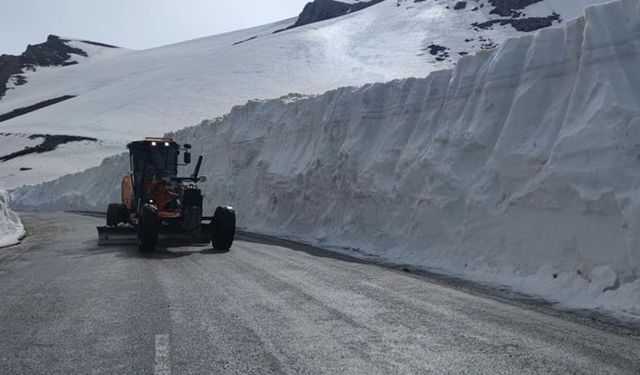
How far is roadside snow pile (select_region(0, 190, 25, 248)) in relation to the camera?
1762 centimetres

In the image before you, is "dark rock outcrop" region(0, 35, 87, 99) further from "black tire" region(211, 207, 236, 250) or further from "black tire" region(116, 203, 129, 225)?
"black tire" region(211, 207, 236, 250)

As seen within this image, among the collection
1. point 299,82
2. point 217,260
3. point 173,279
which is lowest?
point 299,82

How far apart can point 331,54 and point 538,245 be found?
9188cm

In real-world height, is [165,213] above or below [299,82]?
above

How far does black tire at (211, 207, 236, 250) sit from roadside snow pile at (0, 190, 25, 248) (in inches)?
233

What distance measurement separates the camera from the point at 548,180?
1110 cm

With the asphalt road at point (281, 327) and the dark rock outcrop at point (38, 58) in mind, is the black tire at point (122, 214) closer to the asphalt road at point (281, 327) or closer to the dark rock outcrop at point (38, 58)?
the asphalt road at point (281, 327)

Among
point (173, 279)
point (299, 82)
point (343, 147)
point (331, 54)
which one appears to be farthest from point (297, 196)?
point (331, 54)

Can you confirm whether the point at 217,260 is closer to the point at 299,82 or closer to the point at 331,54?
the point at 299,82

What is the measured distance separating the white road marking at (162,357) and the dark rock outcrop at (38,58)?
13484 centimetres

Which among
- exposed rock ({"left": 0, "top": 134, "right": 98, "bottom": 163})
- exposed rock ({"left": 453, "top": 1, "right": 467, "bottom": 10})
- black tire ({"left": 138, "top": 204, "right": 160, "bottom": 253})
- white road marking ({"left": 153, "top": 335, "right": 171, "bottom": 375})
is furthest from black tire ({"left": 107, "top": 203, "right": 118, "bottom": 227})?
exposed rock ({"left": 453, "top": 1, "right": 467, "bottom": 10})

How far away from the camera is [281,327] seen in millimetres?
6977

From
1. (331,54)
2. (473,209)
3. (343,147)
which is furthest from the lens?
(331,54)

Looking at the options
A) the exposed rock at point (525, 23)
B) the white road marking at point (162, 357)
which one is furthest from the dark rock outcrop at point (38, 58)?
the white road marking at point (162, 357)
